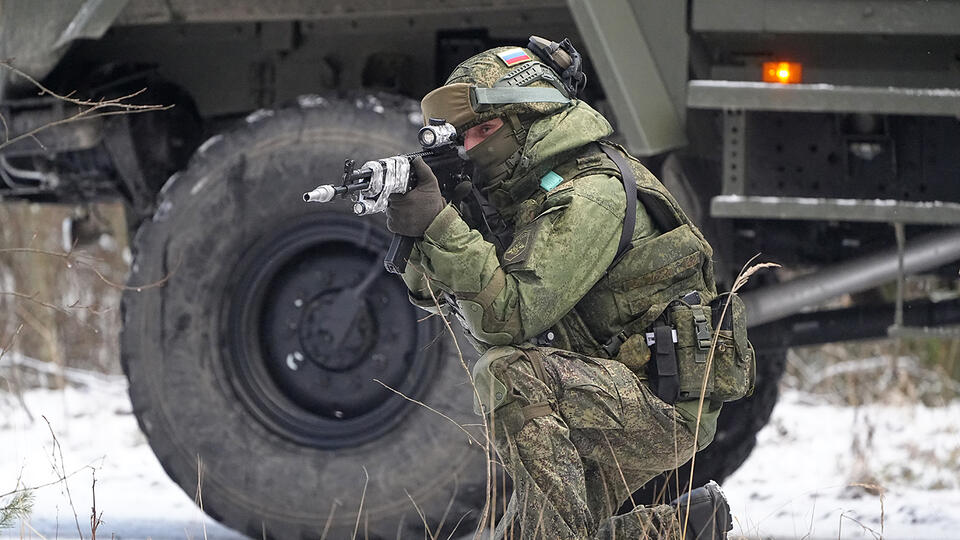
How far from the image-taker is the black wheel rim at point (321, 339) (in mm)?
3775

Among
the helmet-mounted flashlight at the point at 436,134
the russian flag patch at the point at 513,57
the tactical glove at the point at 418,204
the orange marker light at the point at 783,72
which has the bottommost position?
the orange marker light at the point at 783,72

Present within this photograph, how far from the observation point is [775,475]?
5402 millimetres

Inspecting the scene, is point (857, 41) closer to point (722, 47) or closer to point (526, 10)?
point (722, 47)

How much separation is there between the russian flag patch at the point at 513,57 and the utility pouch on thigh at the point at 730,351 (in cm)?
76

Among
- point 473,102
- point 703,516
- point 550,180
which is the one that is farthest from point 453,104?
point 703,516

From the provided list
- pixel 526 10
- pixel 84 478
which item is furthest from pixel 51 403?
pixel 526 10

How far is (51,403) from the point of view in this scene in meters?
7.40

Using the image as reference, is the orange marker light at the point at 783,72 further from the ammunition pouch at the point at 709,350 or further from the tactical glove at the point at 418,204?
the tactical glove at the point at 418,204

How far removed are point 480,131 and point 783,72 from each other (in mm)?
1237

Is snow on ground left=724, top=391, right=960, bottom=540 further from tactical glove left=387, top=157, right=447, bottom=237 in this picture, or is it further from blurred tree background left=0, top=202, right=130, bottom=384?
blurred tree background left=0, top=202, right=130, bottom=384

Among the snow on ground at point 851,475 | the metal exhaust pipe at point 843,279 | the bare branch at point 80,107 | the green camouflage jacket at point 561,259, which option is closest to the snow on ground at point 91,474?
the bare branch at point 80,107

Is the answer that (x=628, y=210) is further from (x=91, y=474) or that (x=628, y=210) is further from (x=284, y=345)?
(x=91, y=474)

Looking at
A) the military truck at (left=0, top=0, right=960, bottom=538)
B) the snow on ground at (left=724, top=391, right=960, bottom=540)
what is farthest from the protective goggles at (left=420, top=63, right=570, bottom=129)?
the snow on ground at (left=724, top=391, right=960, bottom=540)

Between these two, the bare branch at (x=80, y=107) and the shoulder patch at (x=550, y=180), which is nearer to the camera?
the shoulder patch at (x=550, y=180)
